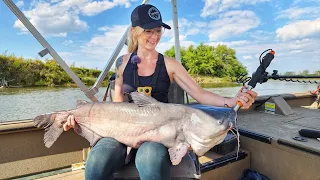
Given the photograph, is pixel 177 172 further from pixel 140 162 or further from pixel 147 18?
pixel 147 18

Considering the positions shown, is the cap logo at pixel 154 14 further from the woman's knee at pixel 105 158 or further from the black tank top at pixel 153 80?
the woman's knee at pixel 105 158

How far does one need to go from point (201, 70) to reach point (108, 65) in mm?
33509

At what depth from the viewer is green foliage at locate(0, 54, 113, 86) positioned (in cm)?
627

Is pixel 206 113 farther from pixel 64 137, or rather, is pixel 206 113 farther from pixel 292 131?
pixel 292 131

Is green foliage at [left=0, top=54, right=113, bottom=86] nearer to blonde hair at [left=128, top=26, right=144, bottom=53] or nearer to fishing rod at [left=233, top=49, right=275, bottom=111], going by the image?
blonde hair at [left=128, top=26, right=144, bottom=53]

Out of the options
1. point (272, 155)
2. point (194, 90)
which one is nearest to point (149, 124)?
point (194, 90)

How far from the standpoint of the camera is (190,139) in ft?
4.05

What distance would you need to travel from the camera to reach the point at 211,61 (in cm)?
3941

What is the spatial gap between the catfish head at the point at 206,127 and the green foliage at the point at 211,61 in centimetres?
3145

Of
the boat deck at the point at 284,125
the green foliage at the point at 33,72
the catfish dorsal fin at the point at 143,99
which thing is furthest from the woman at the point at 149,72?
the green foliage at the point at 33,72

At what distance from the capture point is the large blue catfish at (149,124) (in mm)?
1204

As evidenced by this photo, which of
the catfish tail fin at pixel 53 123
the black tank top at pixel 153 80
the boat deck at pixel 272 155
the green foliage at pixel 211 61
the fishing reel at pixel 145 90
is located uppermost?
the green foliage at pixel 211 61

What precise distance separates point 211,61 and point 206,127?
130ft

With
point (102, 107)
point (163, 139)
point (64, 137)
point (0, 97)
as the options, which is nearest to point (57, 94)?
point (0, 97)
